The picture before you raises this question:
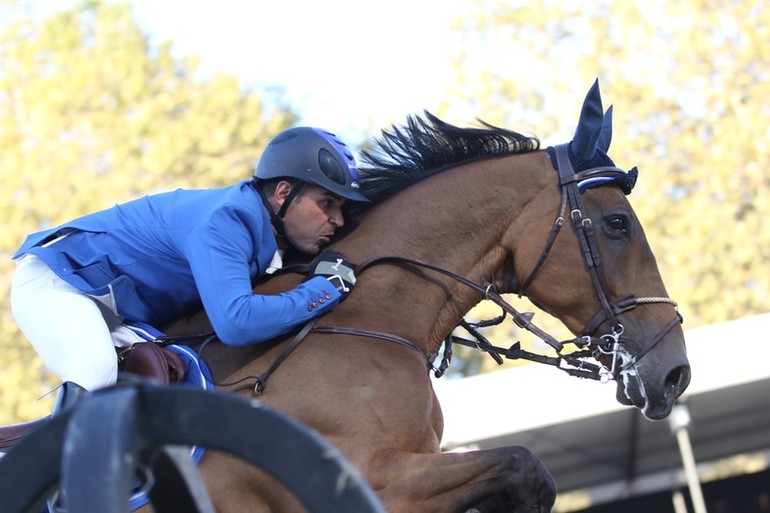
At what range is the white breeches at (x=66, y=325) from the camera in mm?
3748

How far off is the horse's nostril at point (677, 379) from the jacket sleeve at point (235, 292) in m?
1.42

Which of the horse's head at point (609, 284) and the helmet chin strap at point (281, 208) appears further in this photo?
the helmet chin strap at point (281, 208)

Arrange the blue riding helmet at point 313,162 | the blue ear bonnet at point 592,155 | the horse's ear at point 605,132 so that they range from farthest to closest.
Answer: the horse's ear at point 605,132, the blue ear bonnet at point 592,155, the blue riding helmet at point 313,162

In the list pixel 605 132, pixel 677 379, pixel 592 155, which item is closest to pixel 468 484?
pixel 677 379

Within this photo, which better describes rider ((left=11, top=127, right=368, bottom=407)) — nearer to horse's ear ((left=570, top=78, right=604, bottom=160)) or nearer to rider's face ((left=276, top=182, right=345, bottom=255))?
rider's face ((left=276, top=182, right=345, bottom=255))

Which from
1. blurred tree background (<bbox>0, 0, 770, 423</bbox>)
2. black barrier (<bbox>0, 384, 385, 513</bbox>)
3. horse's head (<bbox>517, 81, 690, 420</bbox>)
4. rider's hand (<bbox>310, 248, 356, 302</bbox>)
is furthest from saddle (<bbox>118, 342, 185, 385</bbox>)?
blurred tree background (<bbox>0, 0, 770, 423</bbox>)

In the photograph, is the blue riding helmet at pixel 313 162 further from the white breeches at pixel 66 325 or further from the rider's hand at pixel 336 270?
the white breeches at pixel 66 325

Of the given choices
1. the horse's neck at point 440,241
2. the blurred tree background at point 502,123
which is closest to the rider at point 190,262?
the horse's neck at point 440,241

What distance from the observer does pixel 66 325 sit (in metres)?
3.82

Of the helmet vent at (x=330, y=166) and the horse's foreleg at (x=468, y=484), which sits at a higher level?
the helmet vent at (x=330, y=166)

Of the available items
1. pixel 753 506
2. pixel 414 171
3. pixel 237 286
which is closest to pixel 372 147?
pixel 414 171

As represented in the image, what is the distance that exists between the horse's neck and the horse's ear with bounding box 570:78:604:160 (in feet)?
0.54

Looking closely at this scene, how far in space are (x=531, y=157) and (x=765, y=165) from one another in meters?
14.5

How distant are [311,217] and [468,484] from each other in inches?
51.1
